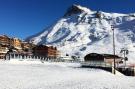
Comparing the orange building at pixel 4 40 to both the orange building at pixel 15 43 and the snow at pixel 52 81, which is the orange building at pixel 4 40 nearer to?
the orange building at pixel 15 43

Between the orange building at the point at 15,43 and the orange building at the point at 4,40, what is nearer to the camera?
the orange building at the point at 4,40

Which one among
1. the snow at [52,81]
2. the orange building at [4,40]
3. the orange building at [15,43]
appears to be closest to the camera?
the snow at [52,81]

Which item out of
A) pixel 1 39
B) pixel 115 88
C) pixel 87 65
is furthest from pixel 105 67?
pixel 1 39

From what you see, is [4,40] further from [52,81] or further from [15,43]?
[52,81]

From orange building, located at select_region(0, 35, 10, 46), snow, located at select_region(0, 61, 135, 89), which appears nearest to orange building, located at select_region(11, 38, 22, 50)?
orange building, located at select_region(0, 35, 10, 46)

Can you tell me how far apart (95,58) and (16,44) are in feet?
226

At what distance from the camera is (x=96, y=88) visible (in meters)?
34.9

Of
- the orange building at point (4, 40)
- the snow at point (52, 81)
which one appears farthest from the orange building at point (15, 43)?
the snow at point (52, 81)

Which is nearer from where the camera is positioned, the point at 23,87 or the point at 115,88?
the point at 23,87

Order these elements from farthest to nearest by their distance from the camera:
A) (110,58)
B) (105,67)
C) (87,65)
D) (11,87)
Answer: (110,58) < (87,65) < (105,67) < (11,87)

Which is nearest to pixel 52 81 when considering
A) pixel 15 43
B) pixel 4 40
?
pixel 4 40

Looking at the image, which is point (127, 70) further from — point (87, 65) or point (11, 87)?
point (11, 87)

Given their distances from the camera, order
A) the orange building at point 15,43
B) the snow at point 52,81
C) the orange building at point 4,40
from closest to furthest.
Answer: the snow at point 52,81 → the orange building at point 4,40 → the orange building at point 15,43

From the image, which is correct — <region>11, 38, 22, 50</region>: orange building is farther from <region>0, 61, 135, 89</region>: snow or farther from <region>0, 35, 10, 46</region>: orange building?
<region>0, 61, 135, 89</region>: snow
